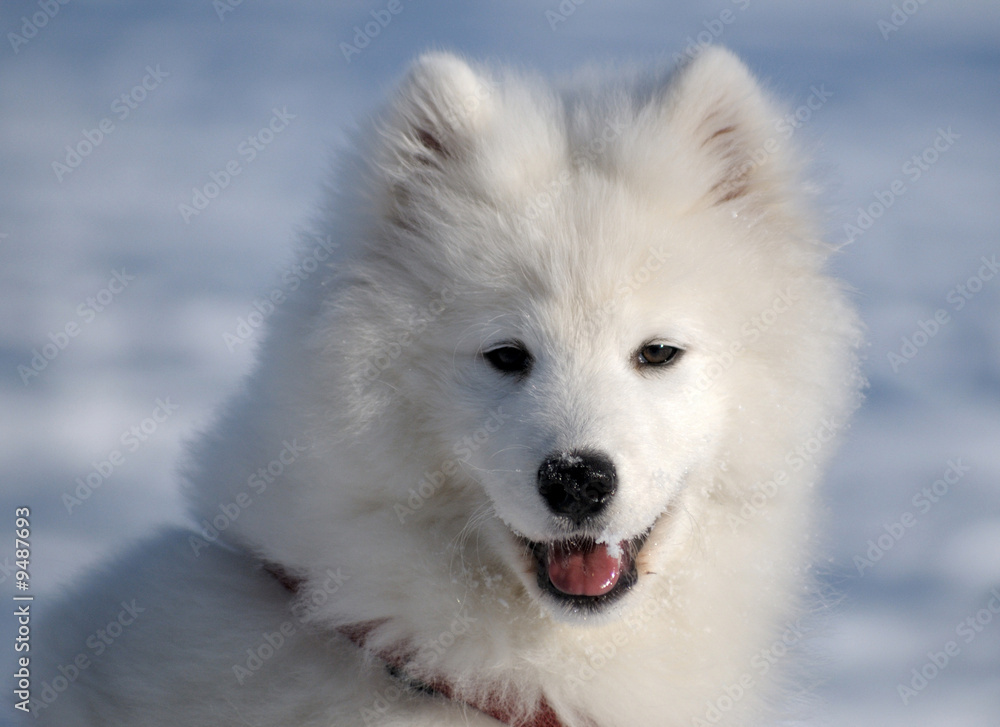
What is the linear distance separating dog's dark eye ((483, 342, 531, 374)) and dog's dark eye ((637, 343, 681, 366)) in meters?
0.40

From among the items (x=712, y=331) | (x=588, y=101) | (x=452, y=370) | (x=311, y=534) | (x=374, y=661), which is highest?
(x=588, y=101)

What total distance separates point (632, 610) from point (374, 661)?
897 millimetres

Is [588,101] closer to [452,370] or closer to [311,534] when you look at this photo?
[452,370]

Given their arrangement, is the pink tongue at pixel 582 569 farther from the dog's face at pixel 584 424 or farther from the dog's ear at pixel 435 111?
the dog's ear at pixel 435 111

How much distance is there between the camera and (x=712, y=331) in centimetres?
315

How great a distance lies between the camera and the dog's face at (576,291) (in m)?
2.89

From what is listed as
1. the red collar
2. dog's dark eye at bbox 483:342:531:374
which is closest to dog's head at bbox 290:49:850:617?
dog's dark eye at bbox 483:342:531:374

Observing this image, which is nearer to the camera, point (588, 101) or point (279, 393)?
point (279, 393)

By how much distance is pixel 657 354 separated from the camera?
10.3 ft

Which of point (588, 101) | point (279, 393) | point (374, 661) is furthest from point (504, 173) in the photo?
point (374, 661)

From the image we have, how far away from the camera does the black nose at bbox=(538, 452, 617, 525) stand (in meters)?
2.75

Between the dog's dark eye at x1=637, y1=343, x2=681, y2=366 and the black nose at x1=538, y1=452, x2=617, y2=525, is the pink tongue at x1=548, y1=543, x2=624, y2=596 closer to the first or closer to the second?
the black nose at x1=538, y1=452, x2=617, y2=525

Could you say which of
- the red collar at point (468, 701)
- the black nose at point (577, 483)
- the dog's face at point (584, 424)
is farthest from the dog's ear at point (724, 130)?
the red collar at point (468, 701)

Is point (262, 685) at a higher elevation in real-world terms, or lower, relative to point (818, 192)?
lower
